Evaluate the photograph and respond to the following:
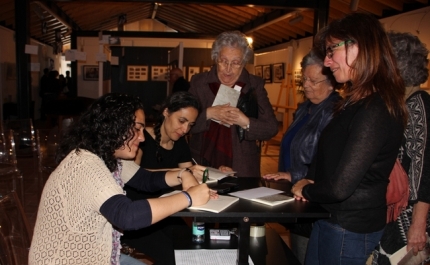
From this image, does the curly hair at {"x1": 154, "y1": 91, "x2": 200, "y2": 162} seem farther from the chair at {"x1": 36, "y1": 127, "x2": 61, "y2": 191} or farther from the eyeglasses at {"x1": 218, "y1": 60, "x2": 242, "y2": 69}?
the chair at {"x1": 36, "y1": 127, "x2": 61, "y2": 191}

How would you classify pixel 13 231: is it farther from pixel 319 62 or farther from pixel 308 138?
pixel 319 62

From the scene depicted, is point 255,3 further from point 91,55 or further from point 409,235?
point 91,55

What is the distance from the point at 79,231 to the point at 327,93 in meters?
1.43

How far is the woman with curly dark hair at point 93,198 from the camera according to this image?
1.39 m

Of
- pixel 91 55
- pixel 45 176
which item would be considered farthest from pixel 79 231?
pixel 91 55

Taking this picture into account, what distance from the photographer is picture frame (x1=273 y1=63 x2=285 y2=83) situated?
37.5 feet

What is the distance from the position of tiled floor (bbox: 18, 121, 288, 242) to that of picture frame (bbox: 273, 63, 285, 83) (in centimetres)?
243

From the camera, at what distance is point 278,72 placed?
11719mm

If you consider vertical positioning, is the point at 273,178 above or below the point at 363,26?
below

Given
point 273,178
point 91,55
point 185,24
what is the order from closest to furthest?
point 273,178 → point 91,55 → point 185,24

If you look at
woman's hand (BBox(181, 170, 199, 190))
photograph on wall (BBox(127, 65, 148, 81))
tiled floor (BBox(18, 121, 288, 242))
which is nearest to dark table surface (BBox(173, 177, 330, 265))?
woman's hand (BBox(181, 170, 199, 190))

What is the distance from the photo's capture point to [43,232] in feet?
4.70

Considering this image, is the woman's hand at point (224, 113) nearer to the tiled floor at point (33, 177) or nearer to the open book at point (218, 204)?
the open book at point (218, 204)

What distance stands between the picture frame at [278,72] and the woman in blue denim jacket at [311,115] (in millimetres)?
9255
